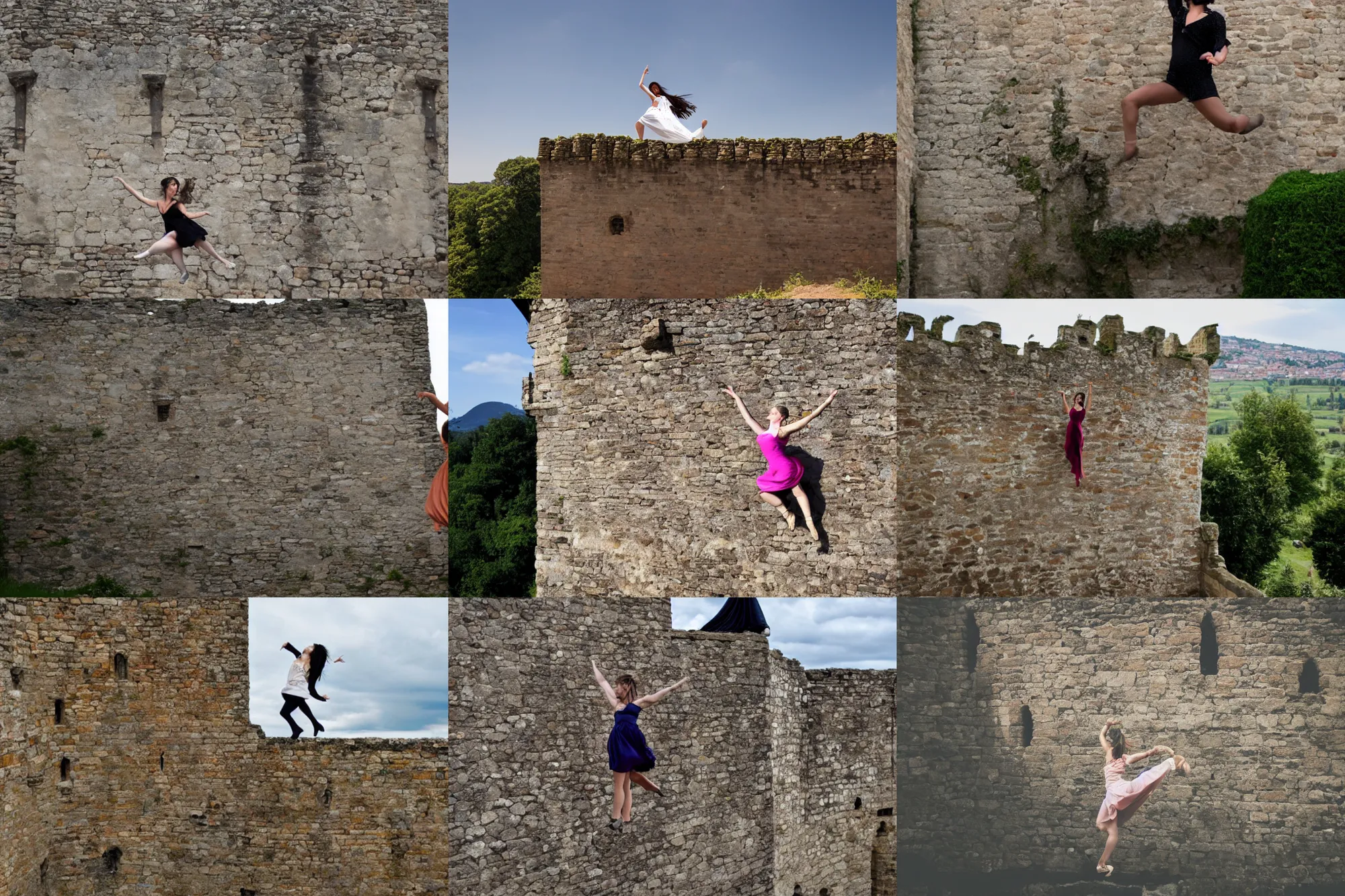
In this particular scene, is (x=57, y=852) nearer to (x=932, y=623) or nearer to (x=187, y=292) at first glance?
(x=187, y=292)

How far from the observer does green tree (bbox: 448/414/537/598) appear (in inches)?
413

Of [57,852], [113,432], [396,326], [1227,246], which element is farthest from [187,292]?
[1227,246]

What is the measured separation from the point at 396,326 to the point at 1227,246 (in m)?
8.77

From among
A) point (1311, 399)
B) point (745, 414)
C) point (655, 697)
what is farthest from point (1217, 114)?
point (655, 697)

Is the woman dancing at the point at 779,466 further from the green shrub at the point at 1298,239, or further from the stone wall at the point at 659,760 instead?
the green shrub at the point at 1298,239

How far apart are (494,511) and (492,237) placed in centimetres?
305

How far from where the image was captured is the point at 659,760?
8828 mm

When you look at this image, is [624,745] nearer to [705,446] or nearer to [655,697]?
[655,697]

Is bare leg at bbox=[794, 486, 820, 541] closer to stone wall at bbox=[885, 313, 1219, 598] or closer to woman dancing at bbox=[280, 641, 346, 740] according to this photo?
stone wall at bbox=[885, 313, 1219, 598]

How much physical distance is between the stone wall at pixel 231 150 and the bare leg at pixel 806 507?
14.5 ft

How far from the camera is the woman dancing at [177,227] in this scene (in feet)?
32.1

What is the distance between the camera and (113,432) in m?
9.63

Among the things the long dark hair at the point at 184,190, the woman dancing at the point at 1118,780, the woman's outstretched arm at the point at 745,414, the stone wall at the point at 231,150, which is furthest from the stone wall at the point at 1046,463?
the long dark hair at the point at 184,190

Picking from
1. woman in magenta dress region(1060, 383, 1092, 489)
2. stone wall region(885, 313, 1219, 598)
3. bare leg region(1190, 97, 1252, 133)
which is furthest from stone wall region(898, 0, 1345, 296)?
woman in magenta dress region(1060, 383, 1092, 489)
